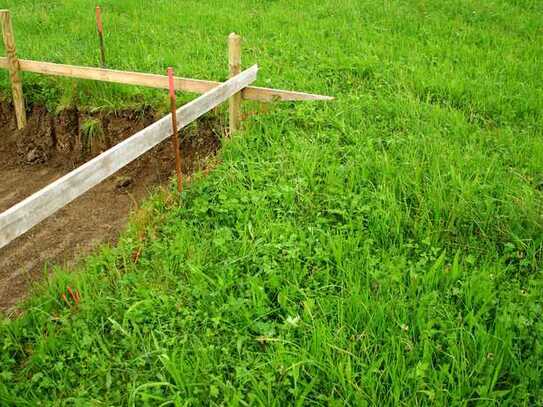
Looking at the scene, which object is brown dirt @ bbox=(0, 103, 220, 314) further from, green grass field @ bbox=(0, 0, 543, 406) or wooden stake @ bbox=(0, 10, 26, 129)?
green grass field @ bbox=(0, 0, 543, 406)

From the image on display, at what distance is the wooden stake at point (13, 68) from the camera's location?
677cm

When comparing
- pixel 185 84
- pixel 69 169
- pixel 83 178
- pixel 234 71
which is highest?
pixel 234 71

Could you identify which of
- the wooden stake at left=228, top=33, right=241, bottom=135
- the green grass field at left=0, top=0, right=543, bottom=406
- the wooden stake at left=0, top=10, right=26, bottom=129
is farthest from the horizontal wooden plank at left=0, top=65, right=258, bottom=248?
the wooden stake at left=0, top=10, right=26, bottom=129

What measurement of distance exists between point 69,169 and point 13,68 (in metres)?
1.56

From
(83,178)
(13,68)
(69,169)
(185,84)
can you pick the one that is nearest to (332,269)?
(83,178)

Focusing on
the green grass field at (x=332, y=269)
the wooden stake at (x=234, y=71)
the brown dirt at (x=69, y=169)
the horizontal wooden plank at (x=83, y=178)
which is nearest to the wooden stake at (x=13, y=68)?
the brown dirt at (x=69, y=169)

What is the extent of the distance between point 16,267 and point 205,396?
3151mm

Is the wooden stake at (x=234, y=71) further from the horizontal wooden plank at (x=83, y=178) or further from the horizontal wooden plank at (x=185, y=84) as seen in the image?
the horizontal wooden plank at (x=83, y=178)

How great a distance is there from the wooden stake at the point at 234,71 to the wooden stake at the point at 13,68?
130 inches

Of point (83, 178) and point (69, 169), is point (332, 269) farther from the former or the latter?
point (69, 169)

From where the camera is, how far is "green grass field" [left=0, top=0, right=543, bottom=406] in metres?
2.81

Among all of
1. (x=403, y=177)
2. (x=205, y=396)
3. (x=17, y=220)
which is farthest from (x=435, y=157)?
(x=17, y=220)

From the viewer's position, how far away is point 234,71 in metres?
5.53

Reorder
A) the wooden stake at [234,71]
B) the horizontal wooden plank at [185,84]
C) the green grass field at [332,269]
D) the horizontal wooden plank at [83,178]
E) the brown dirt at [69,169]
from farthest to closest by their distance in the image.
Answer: the horizontal wooden plank at [185,84]
the wooden stake at [234,71]
the brown dirt at [69,169]
the horizontal wooden plank at [83,178]
the green grass field at [332,269]
